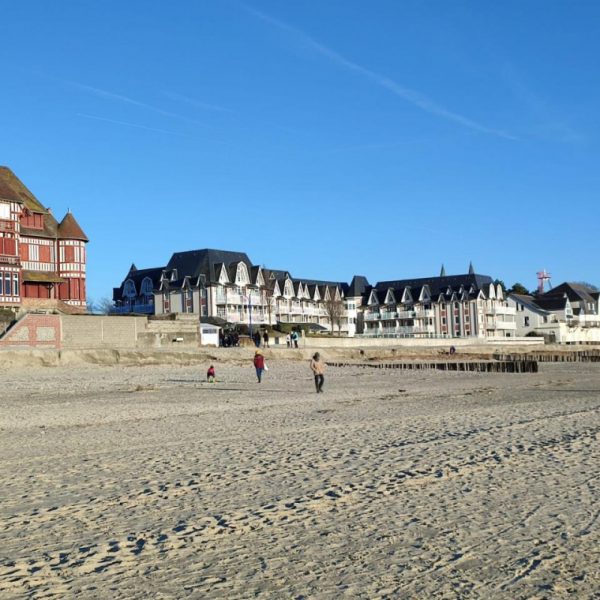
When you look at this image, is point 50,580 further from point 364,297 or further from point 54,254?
point 364,297

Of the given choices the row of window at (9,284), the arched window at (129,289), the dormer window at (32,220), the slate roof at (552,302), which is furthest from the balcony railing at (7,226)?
the slate roof at (552,302)

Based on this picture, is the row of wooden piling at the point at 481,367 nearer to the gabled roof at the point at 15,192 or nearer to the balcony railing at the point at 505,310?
the gabled roof at the point at 15,192

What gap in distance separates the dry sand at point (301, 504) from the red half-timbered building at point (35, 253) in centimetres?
3465

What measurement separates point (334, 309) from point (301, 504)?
102 m

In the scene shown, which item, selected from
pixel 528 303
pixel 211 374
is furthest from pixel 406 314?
pixel 211 374

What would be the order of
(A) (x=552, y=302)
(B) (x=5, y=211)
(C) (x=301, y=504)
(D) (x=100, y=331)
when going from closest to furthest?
1. (C) (x=301, y=504)
2. (D) (x=100, y=331)
3. (B) (x=5, y=211)
4. (A) (x=552, y=302)

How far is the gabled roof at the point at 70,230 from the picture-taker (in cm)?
5852

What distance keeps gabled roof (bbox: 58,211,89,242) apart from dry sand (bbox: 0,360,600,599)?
3972cm

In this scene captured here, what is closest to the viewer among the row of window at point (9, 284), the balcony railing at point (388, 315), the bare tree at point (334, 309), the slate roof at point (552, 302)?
the row of window at point (9, 284)

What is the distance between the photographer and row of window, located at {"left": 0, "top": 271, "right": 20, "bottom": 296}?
5219 cm

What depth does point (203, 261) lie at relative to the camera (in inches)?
3720

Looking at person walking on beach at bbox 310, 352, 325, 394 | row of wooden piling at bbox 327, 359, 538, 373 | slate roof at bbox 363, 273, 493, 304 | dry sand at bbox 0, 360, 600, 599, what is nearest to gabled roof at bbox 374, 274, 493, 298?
slate roof at bbox 363, 273, 493, 304

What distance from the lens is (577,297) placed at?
123938 millimetres

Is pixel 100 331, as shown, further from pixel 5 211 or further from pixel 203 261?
pixel 203 261
